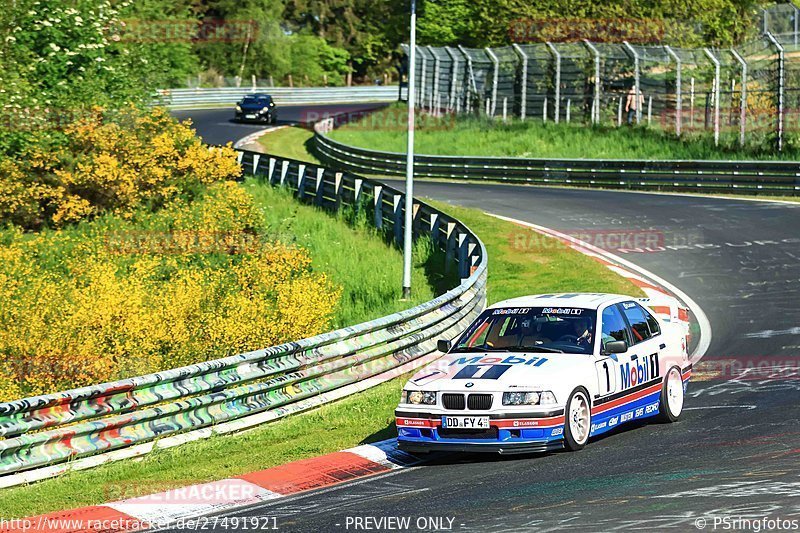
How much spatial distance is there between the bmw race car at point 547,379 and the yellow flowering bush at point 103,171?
67.6 ft

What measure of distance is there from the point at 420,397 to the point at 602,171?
2731 cm

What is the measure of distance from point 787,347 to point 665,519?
904 centimetres

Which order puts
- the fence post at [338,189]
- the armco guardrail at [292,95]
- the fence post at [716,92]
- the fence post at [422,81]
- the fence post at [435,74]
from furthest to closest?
the armco guardrail at [292,95]
the fence post at [422,81]
the fence post at [435,74]
the fence post at [716,92]
the fence post at [338,189]

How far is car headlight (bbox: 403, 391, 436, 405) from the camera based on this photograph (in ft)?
34.8

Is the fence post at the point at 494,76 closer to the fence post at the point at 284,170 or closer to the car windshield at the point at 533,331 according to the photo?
the fence post at the point at 284,170

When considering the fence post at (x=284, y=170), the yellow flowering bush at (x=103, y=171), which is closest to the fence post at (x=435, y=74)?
the fence post at (x=284, y=170)

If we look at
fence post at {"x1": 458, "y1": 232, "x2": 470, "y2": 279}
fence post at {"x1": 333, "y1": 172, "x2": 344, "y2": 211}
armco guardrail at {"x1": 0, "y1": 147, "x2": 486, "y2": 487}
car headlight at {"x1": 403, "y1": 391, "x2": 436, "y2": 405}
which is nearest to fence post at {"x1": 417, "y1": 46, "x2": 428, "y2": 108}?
fence post at {"x1": 333, "y1": 172, "x2": 344, "y2": 211}

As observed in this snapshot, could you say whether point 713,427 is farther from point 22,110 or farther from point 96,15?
point 96,15

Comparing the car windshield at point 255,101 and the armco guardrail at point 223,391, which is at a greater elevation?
the car windshield at point 255,101

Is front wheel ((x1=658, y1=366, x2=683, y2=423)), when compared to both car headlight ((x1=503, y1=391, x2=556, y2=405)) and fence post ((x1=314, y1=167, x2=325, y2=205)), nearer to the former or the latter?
car headlight ((x1=503, y1=391, x2=556, y2=405))

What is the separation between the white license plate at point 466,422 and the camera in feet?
33.9

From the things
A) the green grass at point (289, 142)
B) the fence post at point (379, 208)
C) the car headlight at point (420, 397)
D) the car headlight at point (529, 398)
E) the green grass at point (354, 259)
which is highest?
the car headlight at point (529, 398)

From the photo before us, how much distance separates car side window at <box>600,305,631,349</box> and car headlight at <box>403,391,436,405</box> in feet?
6.51

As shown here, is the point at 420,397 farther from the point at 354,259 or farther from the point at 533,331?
the point at 354,259
